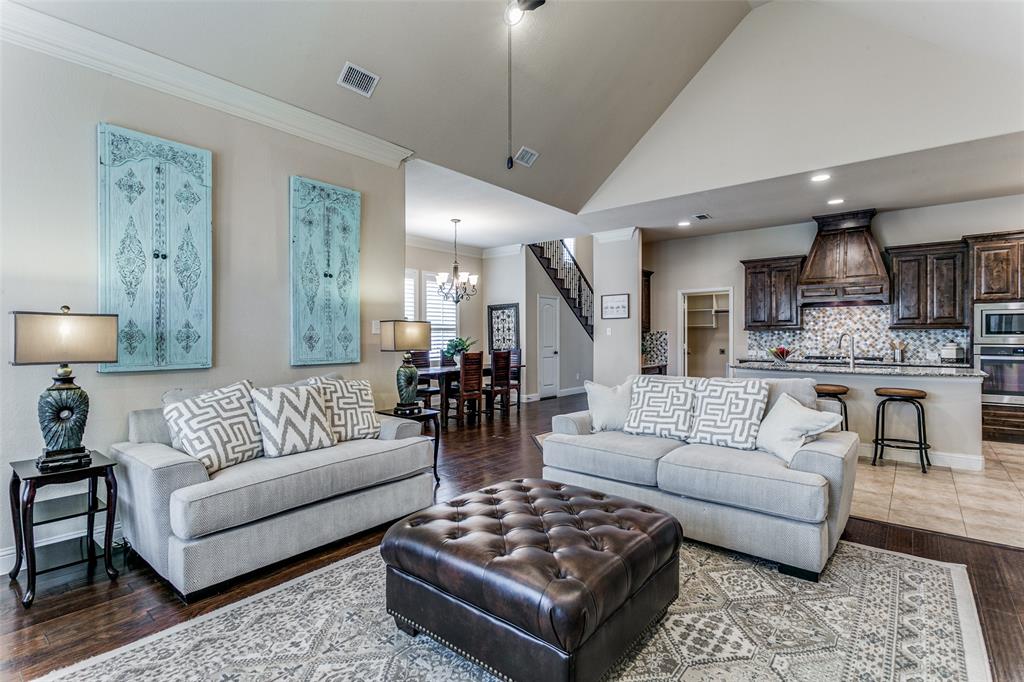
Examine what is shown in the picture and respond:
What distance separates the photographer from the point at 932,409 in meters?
4.64

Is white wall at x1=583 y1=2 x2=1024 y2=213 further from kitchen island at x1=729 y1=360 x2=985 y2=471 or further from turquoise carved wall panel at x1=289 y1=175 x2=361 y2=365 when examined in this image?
turquoise carved wall panel at x1=289 y1=175 x2=361 y2=365

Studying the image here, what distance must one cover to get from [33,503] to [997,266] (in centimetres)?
859

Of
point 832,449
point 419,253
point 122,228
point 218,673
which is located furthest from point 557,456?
point 419,253

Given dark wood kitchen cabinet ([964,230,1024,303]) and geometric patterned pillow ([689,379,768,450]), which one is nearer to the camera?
geometric patterned pillow ([689,379,768,450])

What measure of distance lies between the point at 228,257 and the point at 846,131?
211 inches

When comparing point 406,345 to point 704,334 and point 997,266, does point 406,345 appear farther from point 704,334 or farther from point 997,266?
point 704,334

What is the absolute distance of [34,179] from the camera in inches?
102

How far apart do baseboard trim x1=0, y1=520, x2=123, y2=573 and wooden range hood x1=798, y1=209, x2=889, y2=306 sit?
7.69 m

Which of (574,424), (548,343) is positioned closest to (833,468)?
(574,424)

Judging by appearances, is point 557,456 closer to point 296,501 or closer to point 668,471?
point 668,471

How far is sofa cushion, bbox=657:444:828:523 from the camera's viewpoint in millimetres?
2449

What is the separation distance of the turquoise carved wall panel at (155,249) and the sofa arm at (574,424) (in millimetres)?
2497

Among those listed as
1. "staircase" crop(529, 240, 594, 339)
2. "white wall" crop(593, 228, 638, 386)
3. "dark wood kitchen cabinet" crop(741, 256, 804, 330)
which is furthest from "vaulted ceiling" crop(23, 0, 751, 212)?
"staircase" crop(529, 240, 594, 339)

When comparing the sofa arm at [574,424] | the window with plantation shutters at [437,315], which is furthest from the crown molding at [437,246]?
the sofa arm at [574,424]
